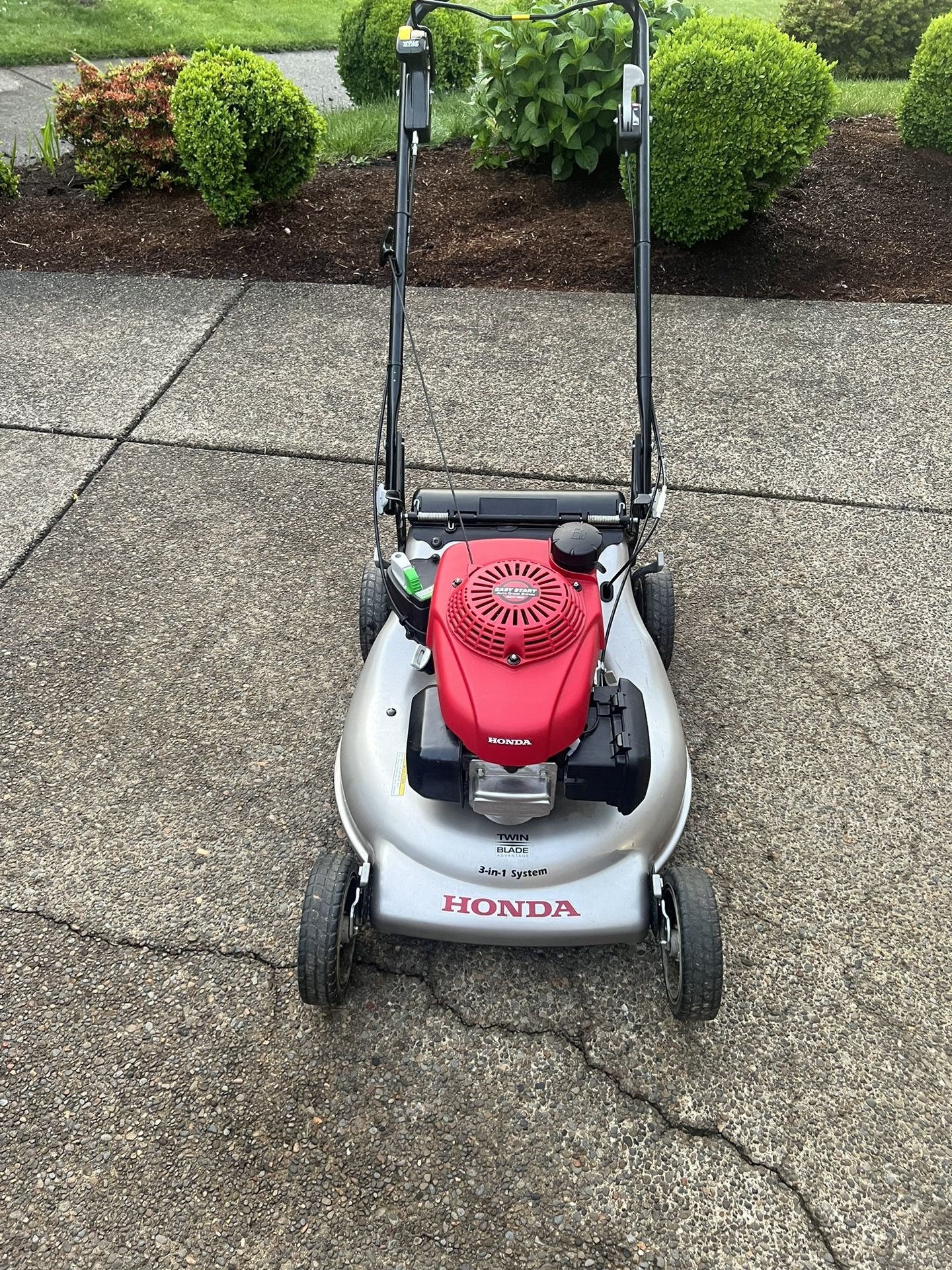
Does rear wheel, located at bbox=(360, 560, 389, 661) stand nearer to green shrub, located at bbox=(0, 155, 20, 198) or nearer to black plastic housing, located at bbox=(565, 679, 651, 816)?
black plastic housing, located at bbox=(565, 679, 651, 816)

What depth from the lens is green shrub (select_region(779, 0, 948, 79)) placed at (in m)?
7.95

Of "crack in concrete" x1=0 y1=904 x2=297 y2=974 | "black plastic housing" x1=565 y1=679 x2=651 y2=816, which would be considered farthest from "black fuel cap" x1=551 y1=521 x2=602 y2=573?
"crack in concrete" x1=0 y1=904 x2=297 y2=974

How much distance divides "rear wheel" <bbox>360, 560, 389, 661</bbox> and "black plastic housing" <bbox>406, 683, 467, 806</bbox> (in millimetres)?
705

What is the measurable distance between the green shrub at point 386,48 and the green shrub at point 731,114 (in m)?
3.23

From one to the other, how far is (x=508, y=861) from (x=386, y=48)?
A: 268 inches

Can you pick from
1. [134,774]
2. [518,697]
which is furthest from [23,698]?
[518,697]

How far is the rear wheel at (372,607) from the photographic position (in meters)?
2.51

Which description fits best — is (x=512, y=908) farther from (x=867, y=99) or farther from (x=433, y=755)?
(x=867, y=99)

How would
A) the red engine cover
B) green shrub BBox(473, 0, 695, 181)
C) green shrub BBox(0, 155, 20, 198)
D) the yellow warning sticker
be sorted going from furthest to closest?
green shrub BBox(0, 155, 20, 198)
green shrub BBox(473, 0, 695, 181)
the yellow warning sticker
the red engine cover

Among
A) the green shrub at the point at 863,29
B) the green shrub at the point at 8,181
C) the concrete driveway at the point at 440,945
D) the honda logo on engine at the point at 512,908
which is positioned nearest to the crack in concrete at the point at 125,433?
the concrete driveway at the point at 440,945

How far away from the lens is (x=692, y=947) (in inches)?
70.8

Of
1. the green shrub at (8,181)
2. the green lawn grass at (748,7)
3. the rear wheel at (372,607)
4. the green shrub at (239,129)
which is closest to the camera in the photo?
the rear wheel at (372,607)

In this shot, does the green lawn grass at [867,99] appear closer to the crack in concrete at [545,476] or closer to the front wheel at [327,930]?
the crack in concrete at [545,476]

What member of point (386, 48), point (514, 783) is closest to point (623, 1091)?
point (514, 783)
